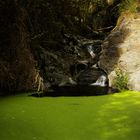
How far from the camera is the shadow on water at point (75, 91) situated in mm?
6991

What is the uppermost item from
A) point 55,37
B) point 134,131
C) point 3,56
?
point 55,37

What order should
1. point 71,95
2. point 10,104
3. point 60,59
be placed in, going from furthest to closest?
point 60,59
point 71,95
point 10,104

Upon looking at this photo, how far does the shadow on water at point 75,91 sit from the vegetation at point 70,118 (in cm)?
51

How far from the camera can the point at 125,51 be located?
820cm

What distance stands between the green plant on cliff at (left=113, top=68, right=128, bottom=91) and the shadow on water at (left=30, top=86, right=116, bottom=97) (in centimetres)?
21

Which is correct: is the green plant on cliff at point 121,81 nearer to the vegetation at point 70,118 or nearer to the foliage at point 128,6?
the vegetation at point 70,118

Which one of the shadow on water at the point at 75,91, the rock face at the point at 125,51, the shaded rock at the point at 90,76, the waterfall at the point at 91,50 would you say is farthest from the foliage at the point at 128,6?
the shadow on water at the point at 75,91

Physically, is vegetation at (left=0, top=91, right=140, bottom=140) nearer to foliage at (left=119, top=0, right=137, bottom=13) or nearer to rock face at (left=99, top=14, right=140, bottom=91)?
rock face at (left=99, top=14, right=140, bottom=91)

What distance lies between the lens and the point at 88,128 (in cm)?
456

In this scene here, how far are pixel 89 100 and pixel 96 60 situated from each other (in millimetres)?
2928

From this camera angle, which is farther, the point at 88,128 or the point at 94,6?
the point at 94,6

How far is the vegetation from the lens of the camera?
14.3ft

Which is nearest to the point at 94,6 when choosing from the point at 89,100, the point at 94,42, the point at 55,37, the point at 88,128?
the point at 94,42

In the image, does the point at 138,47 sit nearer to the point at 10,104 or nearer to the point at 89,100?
the point at 89,100
